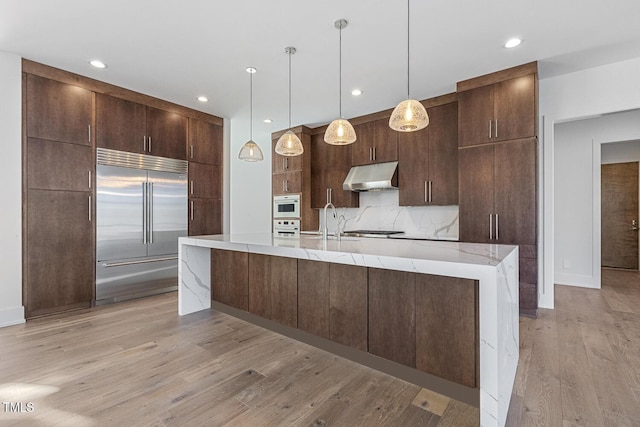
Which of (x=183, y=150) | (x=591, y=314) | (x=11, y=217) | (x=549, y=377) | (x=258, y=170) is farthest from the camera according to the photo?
(x=258, y=170)

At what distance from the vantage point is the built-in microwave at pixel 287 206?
217 inches

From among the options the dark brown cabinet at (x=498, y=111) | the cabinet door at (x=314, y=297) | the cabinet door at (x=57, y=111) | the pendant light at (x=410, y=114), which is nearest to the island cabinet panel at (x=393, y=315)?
the cabinet door at (x=314, y=297)

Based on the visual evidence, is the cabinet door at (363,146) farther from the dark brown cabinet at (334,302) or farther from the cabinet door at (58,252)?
the cabinet door at (58,252)

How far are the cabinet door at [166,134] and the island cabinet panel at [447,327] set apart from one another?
3.97 m

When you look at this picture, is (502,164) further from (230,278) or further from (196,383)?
(196,383)

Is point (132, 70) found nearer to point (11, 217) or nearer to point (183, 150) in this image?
point (183, 150)

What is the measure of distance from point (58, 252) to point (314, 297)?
3.08 m

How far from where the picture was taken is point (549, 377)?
206cm

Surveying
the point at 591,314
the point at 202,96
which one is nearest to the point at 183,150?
the point at 202,96

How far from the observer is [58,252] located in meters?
3.47

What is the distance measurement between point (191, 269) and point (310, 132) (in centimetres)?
332

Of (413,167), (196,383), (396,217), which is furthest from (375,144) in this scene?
(196,383)

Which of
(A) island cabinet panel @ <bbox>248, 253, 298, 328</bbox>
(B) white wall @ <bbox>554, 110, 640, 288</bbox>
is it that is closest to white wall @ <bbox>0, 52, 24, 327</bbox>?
(A) island cabinet panel @ <bbox>248, 253, 298, 328</bbox>

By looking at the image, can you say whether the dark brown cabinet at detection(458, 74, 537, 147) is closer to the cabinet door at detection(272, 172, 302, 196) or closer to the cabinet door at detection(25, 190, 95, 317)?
the cabinet door at detection(272, 172, 302, 196)
